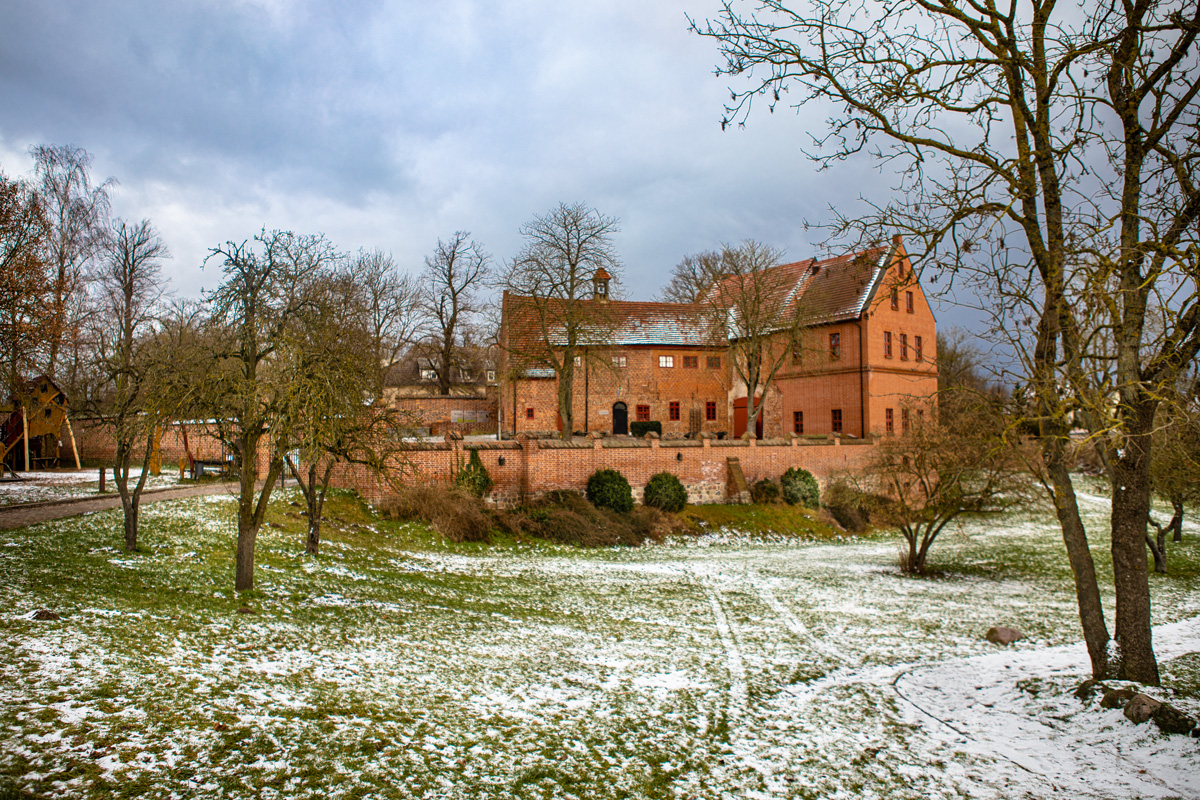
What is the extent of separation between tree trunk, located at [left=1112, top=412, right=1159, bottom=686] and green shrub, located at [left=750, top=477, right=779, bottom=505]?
17.5 m

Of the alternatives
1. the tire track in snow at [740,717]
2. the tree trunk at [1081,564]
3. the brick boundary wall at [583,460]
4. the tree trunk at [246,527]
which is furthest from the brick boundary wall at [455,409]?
the tree trunk at [1081,564]

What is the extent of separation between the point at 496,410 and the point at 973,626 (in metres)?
32.7

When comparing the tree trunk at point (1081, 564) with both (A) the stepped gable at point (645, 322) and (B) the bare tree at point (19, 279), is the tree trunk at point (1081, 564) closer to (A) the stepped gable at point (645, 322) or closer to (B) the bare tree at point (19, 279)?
(B) the bare tree at point (19, 279)

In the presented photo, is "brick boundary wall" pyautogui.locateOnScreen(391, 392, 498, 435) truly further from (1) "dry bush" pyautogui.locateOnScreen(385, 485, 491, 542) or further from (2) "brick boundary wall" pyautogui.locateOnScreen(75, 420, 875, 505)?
(1) "dry bush" pyautogui.locateOnScreen(385, 485, 491, 542)

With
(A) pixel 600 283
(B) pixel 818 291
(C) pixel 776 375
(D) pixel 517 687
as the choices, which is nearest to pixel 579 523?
(A) pixel 600 283

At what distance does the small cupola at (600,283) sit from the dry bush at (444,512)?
1165cm

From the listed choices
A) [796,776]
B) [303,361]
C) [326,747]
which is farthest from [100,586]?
[796,776]

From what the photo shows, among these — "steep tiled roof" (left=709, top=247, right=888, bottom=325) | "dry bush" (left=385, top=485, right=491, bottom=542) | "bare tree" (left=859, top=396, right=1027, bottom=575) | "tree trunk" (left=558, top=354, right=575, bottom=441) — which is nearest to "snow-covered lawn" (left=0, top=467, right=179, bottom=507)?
"dry bush" (left=385, top=485, right=491, bottom=542)

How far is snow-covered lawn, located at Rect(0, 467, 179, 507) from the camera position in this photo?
47.3 feet

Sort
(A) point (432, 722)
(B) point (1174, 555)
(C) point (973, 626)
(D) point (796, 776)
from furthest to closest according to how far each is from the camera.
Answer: (B) point (1174, 555), (C) point (973, 626), (A) point (432, 722), (D) point (796, 776)

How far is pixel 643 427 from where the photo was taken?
33844mm

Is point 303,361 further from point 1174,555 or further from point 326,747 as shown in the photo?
point 1174,555

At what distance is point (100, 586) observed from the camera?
25.3 ft

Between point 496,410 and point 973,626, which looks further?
point 496,410
